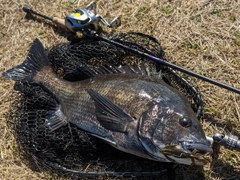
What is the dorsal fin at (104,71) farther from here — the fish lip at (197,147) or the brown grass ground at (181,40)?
the fish lip at (197,147)

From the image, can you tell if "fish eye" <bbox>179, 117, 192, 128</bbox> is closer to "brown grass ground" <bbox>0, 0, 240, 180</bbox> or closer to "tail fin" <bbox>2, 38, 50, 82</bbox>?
"brown grass ground" <bbox>0, 0, 240, 180</bbox>

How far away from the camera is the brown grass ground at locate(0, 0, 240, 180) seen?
4043mm

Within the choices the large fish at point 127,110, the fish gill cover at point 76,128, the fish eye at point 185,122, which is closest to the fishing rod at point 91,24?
the fish gill cover at point 76,128

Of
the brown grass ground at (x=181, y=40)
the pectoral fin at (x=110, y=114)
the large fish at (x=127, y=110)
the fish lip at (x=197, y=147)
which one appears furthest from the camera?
the brown grass ground at (x=181, y=40)

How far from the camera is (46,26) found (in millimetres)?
5008

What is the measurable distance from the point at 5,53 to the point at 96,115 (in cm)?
190

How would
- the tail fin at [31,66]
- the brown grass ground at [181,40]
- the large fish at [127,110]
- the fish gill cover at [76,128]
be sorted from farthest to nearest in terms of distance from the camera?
the tail fin at [31,66]
the brown grass ground at [181,40]
the fish gill cover at [76,128]
the large fish at [127,110]

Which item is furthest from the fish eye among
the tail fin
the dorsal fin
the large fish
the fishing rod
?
the tail fin

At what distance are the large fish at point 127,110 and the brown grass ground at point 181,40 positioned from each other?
64 cm

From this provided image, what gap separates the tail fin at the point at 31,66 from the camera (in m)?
4.23

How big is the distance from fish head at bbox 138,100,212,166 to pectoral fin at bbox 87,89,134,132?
17 centimetres

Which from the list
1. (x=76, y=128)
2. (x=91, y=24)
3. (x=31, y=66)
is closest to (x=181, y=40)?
(x=91, y=24)

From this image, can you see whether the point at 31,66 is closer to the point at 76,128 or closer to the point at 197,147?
→ the point at 76,128

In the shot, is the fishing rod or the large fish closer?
the large fish
